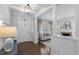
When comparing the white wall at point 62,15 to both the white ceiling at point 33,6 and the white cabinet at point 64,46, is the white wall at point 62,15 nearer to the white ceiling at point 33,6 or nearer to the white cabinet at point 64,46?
the white cabinet at point 64,46

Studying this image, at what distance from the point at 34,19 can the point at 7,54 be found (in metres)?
0.71

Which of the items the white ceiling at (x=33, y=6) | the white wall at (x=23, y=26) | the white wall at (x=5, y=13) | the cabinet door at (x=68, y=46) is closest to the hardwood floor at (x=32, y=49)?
the white wall at (x=23, y=26)

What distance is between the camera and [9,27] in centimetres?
151

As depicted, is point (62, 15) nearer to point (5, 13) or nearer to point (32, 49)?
point (32, 49)

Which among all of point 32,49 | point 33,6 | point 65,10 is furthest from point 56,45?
Result: point 33,6

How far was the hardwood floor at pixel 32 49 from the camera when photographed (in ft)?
5.03

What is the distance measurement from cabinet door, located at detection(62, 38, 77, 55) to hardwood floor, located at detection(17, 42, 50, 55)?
0.84ft

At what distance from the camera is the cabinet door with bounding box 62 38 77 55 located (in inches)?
58.2

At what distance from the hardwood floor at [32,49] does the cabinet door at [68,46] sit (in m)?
0.26

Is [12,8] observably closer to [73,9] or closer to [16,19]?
[16,19]

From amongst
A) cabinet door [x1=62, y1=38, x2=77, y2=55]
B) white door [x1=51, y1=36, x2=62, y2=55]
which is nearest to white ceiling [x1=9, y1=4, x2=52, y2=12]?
white door [x1=51, y1=36, x2=62, y2=55]

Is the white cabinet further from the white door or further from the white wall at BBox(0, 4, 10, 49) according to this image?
the white wall at BBox(0, 4, 10, 49)

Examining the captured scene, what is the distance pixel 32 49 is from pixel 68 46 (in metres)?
0.57

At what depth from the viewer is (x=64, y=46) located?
153cm
